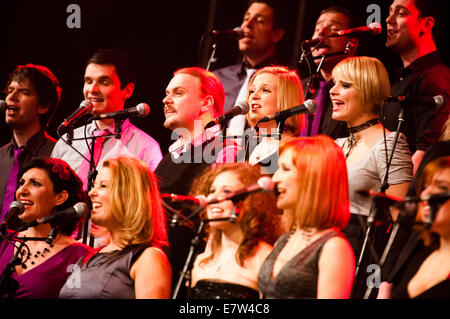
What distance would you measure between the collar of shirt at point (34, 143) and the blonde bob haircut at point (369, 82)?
2309 millimetres

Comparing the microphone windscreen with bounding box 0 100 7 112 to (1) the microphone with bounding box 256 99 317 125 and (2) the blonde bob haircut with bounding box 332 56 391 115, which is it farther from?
(2) the blonde bob haircut with bounding box 332 56 391 115

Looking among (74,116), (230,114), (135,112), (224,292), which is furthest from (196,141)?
(224,292)

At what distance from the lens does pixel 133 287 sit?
3.20 m

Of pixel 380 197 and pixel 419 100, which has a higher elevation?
pixel 419 100

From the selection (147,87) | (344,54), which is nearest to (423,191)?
(344,54)

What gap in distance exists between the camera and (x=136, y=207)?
3338 mm

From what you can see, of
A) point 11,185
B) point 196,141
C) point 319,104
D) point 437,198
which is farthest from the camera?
point 11,185

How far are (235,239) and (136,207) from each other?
52 cm

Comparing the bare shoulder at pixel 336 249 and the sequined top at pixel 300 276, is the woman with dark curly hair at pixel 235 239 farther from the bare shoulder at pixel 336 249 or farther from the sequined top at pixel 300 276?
the bare shoulder at pixel 336 249

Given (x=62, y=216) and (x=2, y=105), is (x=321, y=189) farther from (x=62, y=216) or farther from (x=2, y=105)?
(x=2, y=105)

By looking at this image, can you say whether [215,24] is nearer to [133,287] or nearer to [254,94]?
[254,94]

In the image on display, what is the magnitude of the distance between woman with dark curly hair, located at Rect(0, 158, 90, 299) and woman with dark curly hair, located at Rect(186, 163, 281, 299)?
979 millimetres

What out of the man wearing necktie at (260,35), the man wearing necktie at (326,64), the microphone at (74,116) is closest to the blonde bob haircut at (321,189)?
the man wearing necktie at (326,64)

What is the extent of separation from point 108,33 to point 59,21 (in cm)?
38
